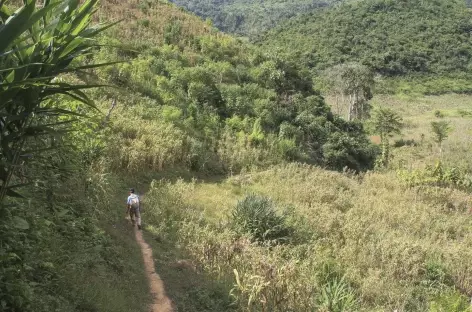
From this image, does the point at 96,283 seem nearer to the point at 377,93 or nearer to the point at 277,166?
the point at 277,166

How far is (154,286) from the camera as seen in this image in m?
5.77

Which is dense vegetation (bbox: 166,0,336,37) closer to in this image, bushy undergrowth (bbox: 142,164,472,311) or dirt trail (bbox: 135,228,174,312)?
bushy undergrowth (bbox: 142,164,472,311)

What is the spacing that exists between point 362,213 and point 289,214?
255 centimetres

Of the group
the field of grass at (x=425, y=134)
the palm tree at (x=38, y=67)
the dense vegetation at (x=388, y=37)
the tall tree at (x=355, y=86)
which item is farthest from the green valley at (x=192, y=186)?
the dense vegetation at (x=388, y=37)

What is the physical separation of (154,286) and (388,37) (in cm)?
7657

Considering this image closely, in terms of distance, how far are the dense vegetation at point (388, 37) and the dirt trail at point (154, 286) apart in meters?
55.4

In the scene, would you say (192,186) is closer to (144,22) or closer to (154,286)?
(154,286)

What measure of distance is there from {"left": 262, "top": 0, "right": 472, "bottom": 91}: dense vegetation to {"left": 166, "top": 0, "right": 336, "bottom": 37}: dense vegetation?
24.2m

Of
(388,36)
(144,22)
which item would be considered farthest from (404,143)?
(388,36)

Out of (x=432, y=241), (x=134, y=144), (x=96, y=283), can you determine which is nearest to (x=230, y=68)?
(x=134, y=144)

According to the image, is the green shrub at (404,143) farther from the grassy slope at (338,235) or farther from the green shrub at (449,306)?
the green shrub at (449,306)

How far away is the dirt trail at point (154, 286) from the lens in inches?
209

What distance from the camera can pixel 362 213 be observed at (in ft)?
35.0

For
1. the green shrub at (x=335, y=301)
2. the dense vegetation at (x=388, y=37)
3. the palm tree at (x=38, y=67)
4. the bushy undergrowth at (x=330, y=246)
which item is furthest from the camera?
the dense vegetation at (x=388, y=37)
